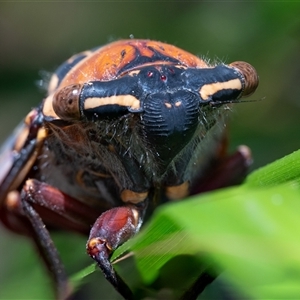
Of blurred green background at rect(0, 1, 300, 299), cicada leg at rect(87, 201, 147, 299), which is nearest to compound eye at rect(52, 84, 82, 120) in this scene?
cicada leg at rect(87, 201, 147, 299)

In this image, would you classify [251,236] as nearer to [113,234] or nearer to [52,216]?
[113,234]

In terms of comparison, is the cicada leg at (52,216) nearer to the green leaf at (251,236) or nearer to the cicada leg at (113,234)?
the cicada leg at (113,234)

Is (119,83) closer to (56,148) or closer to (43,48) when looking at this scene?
(56,148)

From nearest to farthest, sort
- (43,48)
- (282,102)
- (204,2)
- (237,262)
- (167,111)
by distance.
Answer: (237,262)
(167,111)
(282,102)
(204,2)
(43,48)

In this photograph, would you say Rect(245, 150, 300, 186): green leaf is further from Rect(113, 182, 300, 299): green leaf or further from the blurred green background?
the blurred green background

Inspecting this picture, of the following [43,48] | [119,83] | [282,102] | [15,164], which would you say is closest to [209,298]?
[119,83]
